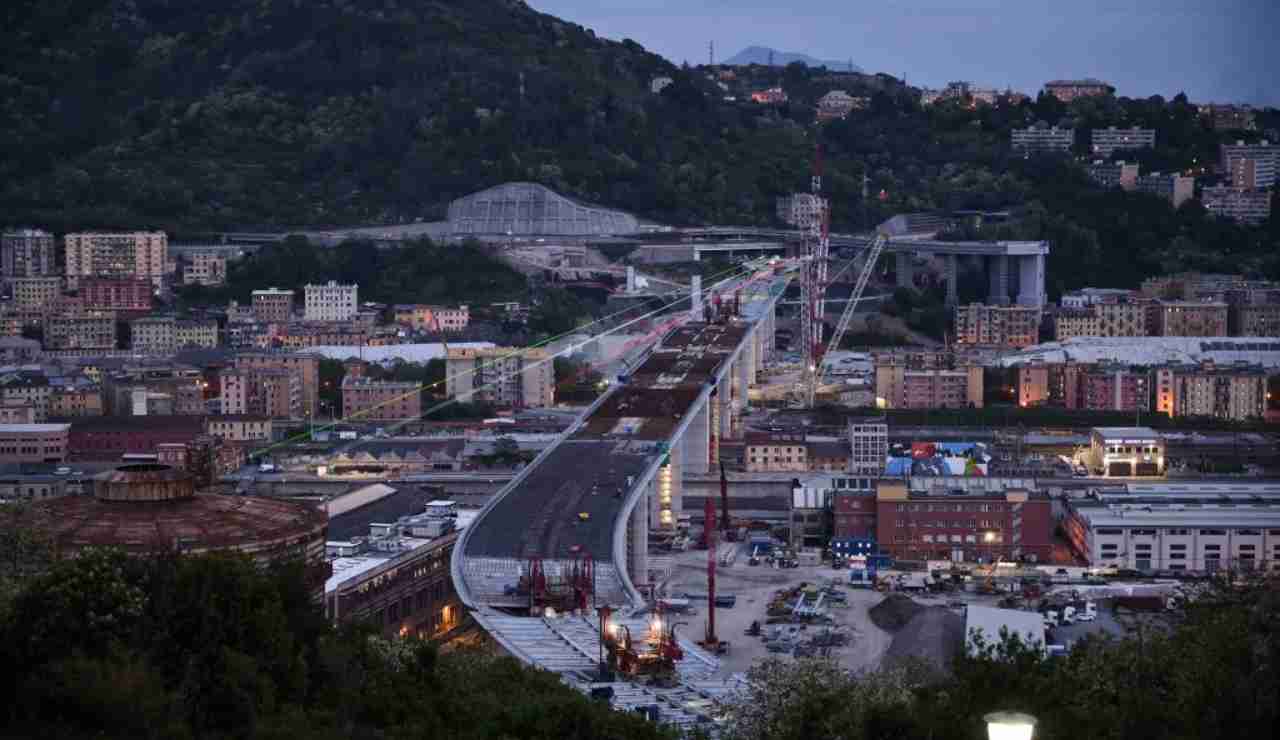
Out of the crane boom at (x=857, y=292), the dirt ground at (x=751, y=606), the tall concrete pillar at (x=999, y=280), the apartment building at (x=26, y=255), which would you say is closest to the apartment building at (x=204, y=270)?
the apartment building at (x=26, y=255)

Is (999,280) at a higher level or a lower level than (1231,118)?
lower

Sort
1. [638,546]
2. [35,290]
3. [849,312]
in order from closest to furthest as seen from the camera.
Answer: [638,546] < [849,312] < [35,290]

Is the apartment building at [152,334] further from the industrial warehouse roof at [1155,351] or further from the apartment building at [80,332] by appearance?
the industrial warehouse roof at [1155,351]

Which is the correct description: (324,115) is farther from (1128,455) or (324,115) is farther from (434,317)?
(1128,455)

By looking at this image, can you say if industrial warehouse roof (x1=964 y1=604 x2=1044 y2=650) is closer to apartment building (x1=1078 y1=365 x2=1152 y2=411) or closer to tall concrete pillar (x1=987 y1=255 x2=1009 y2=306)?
apartment building (x1=1078 y1=365 x2=1152 y2=411)

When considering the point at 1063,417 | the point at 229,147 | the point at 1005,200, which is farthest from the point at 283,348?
the point at 1005,200

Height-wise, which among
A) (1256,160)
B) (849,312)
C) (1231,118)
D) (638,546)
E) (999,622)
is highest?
(1231,118)

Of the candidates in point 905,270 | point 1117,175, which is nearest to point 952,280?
point 905,270

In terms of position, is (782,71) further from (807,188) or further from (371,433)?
(371,433)
